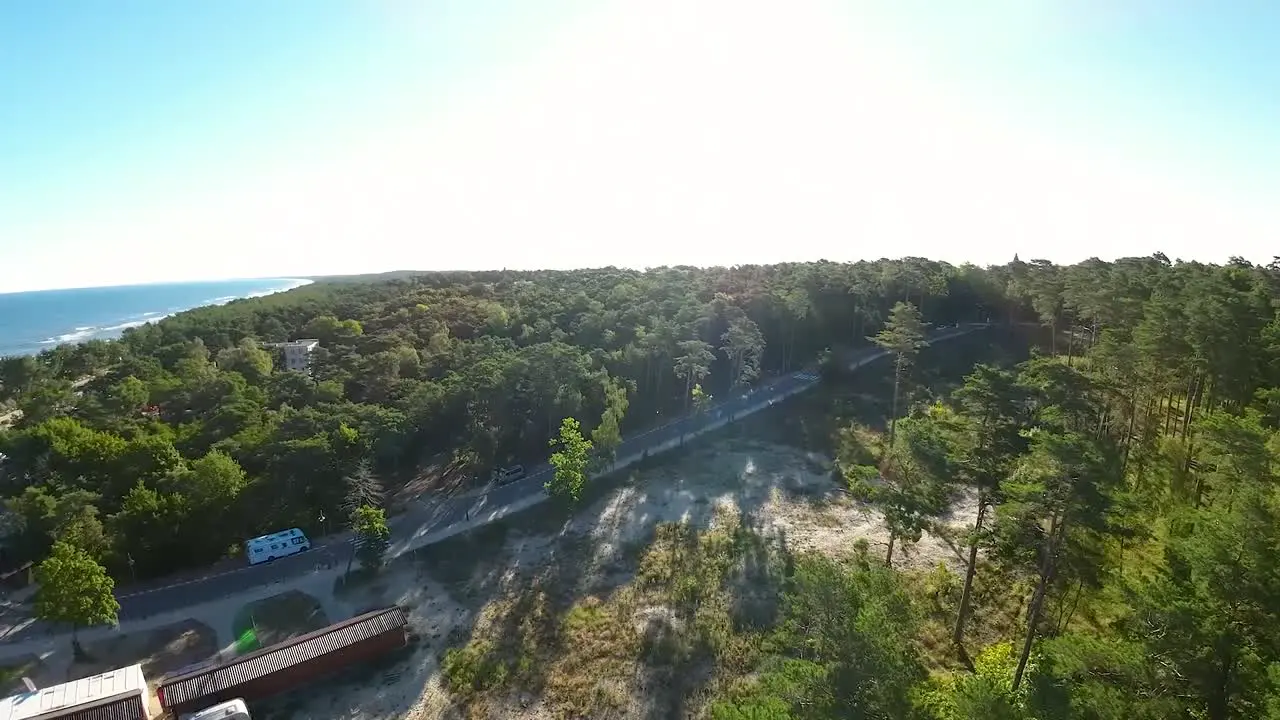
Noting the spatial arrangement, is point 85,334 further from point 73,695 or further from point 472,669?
point 472,669

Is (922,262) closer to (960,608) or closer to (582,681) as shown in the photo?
(960,608)

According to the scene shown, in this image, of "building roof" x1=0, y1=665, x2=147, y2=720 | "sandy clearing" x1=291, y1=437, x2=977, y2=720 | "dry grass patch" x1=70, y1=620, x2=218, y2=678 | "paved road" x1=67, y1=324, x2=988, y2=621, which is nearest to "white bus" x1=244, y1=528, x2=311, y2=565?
"paved road" x1=67, y1=324, x2=988, y2=621

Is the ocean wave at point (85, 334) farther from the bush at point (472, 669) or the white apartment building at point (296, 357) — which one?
the bush at point (472, 669)

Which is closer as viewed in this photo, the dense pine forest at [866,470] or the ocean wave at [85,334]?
the dense pine forest at [866,470]

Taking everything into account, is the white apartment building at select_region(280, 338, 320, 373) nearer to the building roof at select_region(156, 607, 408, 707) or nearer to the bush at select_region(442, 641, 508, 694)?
the building roof at select_region(156, 607, 408, 707)

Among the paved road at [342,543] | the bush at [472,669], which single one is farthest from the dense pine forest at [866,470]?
the paved road at [342,543]

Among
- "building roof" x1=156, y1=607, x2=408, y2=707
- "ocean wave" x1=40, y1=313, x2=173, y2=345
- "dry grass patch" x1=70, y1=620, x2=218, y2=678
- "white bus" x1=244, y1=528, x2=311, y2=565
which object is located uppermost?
"ocean wave" x1=40, y1=313, x2=173, y2=345

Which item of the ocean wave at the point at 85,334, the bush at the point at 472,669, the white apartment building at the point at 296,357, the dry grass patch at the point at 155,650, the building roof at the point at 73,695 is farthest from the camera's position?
the ocean wave at the point at 85,334
